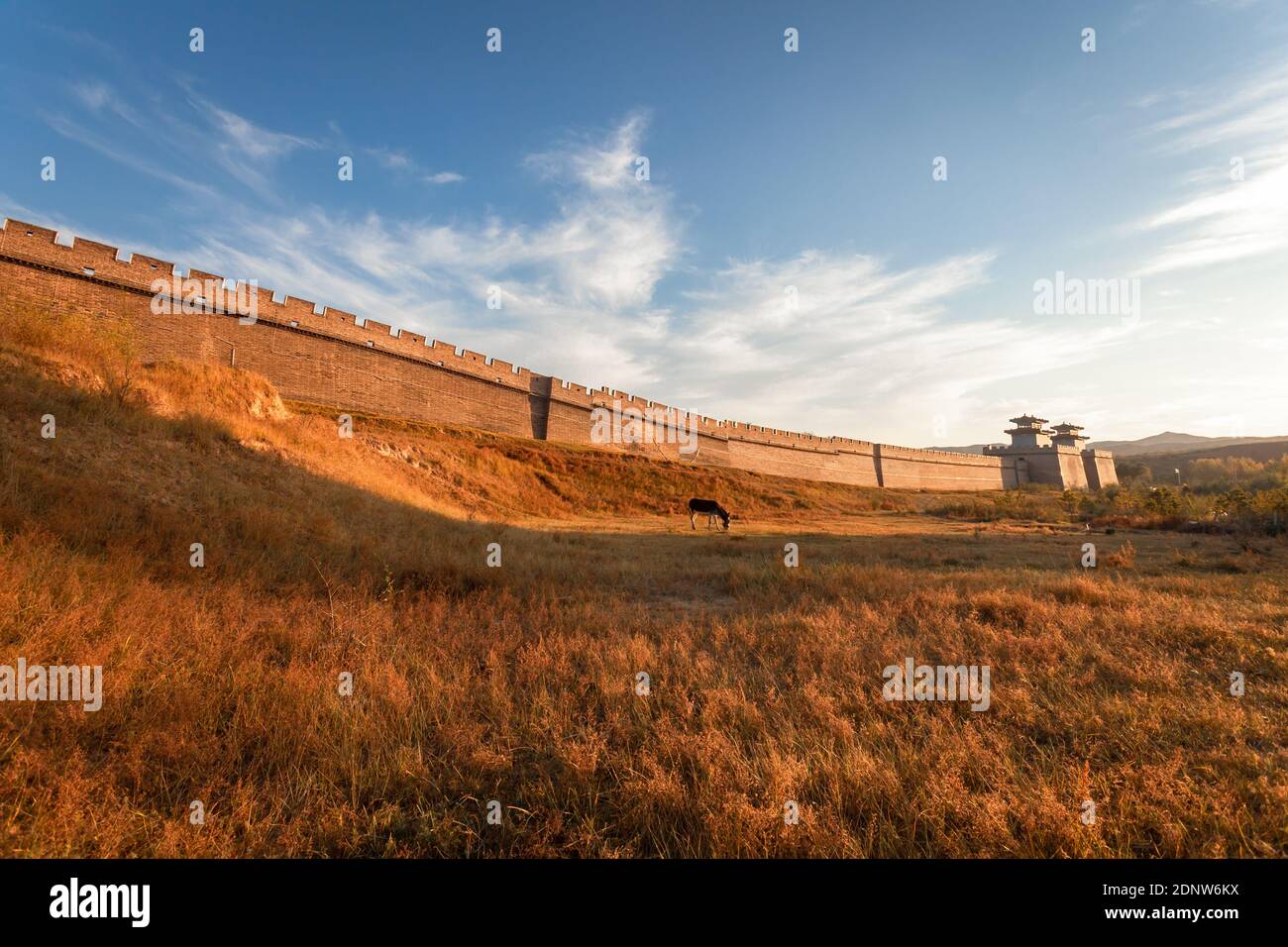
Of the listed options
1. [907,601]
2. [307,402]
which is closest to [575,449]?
[307,402]

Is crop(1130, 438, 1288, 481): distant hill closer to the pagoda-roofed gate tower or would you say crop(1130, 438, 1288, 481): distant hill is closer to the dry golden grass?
the pagoda-roofed gate tower

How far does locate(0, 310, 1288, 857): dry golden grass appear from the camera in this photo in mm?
2387

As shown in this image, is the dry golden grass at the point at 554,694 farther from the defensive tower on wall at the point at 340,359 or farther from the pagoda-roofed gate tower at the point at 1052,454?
the pagoda-roofed gate tower at the point at 1052,454

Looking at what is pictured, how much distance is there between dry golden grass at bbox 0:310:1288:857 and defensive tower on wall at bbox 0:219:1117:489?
9.85 metres

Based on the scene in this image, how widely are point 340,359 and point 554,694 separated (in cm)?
2751

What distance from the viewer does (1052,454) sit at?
65.6m

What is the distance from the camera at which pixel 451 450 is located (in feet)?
83.4

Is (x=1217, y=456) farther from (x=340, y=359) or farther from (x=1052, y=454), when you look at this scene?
(x=340, y=359)

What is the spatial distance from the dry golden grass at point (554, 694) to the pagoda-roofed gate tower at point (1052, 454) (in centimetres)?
7020

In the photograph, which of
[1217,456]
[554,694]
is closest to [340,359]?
[554,694]

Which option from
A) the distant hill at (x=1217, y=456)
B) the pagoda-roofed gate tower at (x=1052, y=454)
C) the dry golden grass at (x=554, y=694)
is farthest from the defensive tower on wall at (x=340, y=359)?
the distant hill at (x=1217, y=456)
